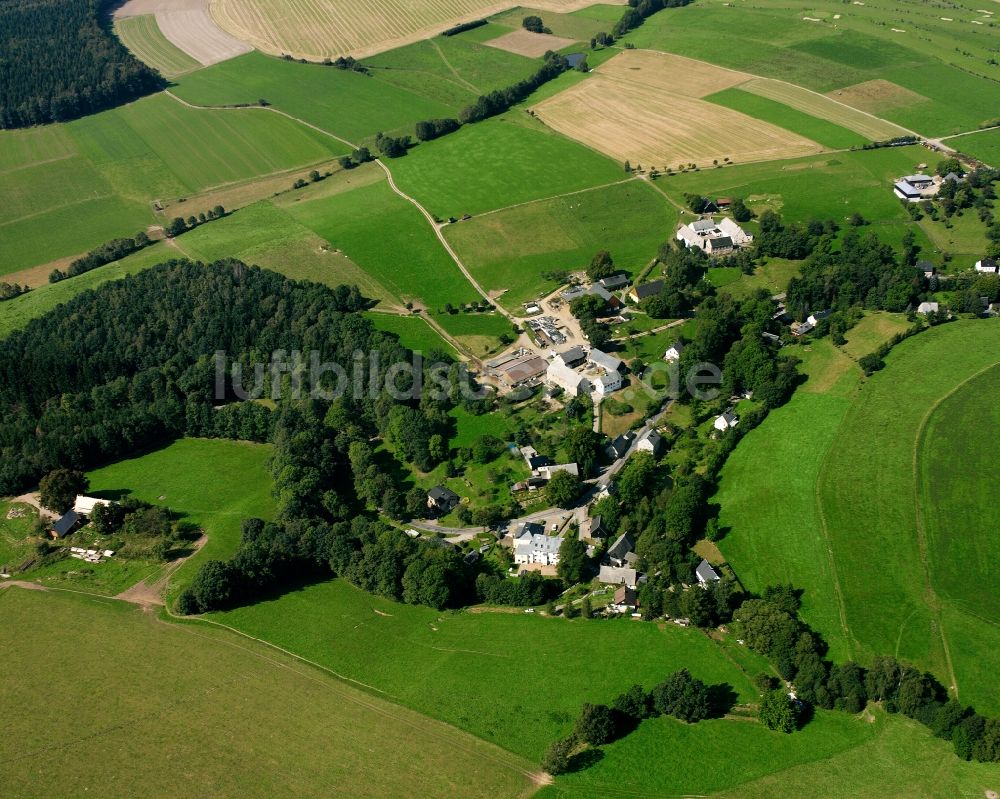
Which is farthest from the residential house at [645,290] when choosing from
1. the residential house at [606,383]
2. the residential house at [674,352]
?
the residential house at [606,383]

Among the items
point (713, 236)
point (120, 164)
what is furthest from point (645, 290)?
point (120, 164)

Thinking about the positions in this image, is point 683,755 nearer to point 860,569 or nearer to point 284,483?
point 860,569

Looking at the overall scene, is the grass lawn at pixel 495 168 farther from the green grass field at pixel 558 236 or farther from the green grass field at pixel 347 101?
the green grass field at pixel 347 101

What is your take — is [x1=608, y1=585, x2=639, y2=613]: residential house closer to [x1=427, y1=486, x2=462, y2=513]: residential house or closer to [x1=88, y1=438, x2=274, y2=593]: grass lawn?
[x1=427, y1=486, x2=462, y2=513]: residential house

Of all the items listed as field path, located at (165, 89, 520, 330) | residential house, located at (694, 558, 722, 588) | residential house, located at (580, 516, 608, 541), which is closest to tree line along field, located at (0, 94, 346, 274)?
field path, located at (165, 89, 520, 330)

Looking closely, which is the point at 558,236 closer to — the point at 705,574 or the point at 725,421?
the point at 725,421

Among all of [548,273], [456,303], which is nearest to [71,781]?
[456,303]
